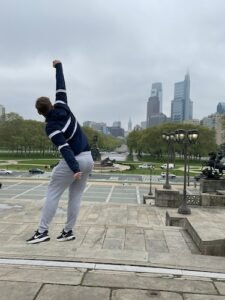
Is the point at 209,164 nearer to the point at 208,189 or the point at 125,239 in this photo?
the point at 208,189

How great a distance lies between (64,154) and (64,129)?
0.37 meters

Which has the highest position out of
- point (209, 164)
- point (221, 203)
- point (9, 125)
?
point (9, 125)

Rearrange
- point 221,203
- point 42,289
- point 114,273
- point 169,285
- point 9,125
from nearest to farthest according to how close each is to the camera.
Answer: point 42,289 → point 169,285 → point 114,273 → point 221,203 → point 9,125

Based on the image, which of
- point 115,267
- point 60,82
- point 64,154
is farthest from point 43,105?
point 115,267

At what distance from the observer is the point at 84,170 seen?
511 cm

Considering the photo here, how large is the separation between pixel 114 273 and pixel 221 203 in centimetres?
1479

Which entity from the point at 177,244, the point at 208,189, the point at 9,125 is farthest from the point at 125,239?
the point at 9,125

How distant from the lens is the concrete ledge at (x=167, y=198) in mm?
18627

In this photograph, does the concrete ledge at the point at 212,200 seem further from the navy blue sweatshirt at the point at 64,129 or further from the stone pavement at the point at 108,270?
the navy blue sweatshirt at the point at 64,129

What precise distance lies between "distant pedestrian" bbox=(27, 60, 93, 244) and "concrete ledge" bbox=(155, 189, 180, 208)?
13.6 m

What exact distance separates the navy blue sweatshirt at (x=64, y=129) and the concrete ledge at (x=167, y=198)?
13976 mm

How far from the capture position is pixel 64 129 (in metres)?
4.91

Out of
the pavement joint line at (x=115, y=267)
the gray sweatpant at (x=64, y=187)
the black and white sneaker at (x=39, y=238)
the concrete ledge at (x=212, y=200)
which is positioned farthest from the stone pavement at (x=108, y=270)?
the concrete ledge at (x=212, y=200)

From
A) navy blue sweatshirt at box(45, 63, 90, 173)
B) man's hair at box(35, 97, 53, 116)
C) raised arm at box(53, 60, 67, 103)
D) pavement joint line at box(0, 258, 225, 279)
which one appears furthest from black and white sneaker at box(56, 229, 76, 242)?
raised arm at box(53, 60, 67, 103)
